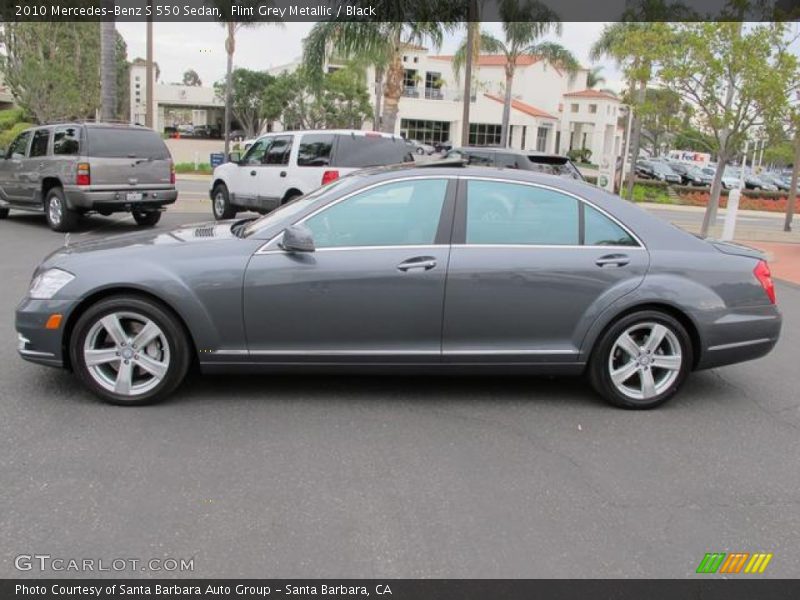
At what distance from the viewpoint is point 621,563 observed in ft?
10.3

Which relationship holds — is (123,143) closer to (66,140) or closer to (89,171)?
(89,171)

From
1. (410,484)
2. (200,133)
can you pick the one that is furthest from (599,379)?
(200,133)

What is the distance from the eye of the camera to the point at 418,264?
4641mm

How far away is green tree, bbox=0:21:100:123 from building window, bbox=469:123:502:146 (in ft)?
88.2

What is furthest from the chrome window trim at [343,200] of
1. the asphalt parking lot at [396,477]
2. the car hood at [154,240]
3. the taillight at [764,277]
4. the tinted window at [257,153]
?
the tinted window at [257,153]

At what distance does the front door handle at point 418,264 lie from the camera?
15.2ft

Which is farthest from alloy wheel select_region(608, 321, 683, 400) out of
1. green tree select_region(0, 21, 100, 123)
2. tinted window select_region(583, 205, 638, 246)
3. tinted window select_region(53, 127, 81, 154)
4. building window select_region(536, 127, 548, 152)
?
building window select_region(536, 127, 548, 152)

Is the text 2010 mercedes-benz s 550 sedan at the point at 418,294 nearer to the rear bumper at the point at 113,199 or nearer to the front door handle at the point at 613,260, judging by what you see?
the front door handle at the point at 613,260

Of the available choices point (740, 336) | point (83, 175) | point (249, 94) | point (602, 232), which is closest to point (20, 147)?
point (83, 175)

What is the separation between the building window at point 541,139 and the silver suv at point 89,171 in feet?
160

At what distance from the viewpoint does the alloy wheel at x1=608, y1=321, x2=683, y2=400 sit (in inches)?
191

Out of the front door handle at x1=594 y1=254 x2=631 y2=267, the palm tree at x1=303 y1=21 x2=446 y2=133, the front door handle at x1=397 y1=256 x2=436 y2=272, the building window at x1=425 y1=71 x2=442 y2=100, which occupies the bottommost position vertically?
the front door handle at x1=397 y1=256 x2=436 y2=272

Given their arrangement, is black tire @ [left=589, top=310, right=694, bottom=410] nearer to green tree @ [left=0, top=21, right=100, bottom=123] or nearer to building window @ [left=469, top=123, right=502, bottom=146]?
green tree @ [left=0, top=21, right=100, bottom=123]

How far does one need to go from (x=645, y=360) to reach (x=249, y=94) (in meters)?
49.9
